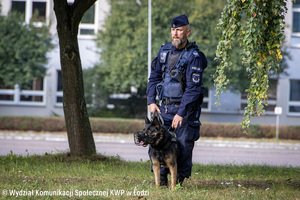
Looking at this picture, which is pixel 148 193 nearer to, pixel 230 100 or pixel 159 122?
pixel 159 122

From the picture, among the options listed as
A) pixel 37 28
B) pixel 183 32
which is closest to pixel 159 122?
pixel 183 32

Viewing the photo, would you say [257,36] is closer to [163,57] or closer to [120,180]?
[163,57]

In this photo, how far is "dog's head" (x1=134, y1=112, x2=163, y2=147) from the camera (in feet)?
16.3

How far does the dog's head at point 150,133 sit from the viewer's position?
4.97 metres

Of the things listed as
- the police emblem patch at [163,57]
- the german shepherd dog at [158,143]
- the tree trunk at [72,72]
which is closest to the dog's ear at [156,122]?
the german shepherd dog at [158,143]

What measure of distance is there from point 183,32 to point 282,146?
52.8 feet

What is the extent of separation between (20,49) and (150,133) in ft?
67.6

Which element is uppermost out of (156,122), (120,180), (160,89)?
(160,89)

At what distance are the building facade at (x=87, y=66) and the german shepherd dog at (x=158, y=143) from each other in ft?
73.8

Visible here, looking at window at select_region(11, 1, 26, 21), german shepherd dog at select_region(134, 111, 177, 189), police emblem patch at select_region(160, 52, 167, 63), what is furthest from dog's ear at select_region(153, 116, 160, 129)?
window at select_region(11, 1, 26, 21)

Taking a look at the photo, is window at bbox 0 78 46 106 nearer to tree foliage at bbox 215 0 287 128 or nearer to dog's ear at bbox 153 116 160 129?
tree foliage at bbox 215 0 287 128

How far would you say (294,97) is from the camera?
29.0m

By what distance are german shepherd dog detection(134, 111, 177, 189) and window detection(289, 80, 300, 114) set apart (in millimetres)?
24998

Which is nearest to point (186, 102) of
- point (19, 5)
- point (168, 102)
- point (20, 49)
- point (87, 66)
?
point (168, 102)
